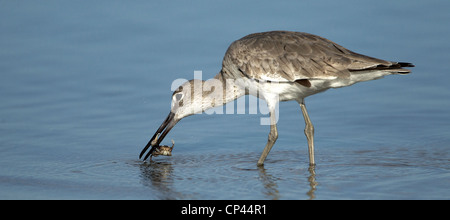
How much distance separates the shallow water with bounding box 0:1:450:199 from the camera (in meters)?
8.48

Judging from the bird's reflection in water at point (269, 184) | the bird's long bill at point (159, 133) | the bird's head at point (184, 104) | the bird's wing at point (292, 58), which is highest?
the bird's wing at point (292, 58)

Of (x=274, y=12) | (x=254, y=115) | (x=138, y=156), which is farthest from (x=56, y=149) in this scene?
(x=274, y=12)

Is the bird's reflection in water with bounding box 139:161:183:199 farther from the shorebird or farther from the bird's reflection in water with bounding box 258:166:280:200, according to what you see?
the bird's reflection in water with bounding box 258:166:280:200

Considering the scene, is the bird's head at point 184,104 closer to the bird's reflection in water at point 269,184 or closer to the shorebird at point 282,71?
the shorebird at point 282,71

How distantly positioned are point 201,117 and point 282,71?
2.89 m

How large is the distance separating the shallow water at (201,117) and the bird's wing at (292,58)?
1.13 metres

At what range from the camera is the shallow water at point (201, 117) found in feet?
27.8

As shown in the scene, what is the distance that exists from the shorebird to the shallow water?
625 millimetres

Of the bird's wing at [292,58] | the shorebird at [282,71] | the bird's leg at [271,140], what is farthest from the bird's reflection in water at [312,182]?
the bird's wing at [292,58]

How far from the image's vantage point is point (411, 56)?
12.8m

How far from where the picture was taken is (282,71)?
8.95m
